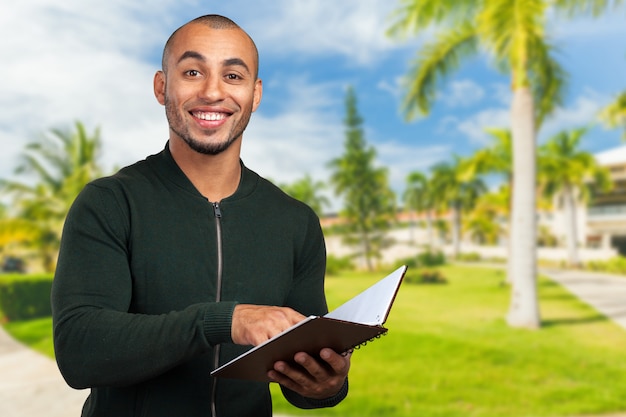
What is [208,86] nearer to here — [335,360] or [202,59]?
[202,59]

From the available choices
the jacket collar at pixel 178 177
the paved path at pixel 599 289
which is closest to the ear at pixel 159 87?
the jacket collar at pixel 178 177

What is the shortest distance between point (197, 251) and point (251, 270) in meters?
0.12

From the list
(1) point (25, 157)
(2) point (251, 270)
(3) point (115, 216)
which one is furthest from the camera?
(1) point (25, 157)

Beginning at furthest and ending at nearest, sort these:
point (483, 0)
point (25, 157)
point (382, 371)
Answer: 1. point (25, 157)
2. point (483, 0)
3. point (382, 371)

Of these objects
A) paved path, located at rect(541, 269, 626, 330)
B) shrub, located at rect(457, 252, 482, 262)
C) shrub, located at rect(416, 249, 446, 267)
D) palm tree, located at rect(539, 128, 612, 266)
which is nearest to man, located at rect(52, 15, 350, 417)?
paved path, located at rect(541, 269, 626, 330)

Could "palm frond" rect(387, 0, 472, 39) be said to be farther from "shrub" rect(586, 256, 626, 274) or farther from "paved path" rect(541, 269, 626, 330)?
"shrub" rect(586, 256, 626, 274)

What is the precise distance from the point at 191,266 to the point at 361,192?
92.0ft

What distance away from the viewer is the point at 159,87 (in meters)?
1.47

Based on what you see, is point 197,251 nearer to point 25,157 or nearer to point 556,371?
point 556,371

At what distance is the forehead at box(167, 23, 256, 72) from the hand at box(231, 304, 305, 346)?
550 millimetres

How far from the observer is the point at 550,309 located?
17578mm

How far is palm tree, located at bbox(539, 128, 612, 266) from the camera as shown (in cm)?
2644

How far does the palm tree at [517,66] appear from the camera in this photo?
11195 mm

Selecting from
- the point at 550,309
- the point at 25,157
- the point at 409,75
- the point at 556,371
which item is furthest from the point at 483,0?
the point at 25,157
